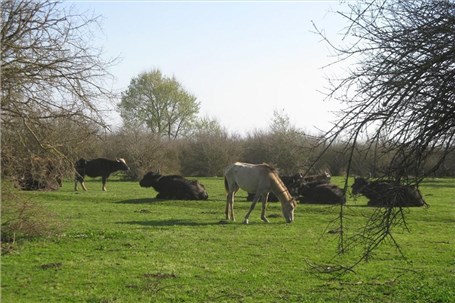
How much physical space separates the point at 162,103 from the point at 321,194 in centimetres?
4792

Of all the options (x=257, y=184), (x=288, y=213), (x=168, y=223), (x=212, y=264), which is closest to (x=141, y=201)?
(x=257, y=184)

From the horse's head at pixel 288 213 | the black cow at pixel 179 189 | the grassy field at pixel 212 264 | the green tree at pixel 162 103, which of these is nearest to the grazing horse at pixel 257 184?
the horse's head at pixel 288 213

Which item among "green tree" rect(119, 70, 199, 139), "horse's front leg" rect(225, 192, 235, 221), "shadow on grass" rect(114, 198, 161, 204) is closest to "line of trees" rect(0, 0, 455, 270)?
"horse's front leg" rect(225, 192, 235, 221)

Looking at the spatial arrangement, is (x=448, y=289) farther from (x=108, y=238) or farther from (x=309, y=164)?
(x=108, y=238)

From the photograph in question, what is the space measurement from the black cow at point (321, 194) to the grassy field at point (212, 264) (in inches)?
280

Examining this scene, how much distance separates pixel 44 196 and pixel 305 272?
60.1ft

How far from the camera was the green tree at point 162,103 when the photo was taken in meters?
69.9

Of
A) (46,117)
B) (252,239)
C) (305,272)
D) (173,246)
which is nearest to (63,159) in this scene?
(46,117)

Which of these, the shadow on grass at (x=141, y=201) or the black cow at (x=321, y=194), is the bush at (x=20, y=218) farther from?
the black cow at (x=321, y=194)

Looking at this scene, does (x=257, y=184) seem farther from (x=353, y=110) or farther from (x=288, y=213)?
(x=353, y=110)

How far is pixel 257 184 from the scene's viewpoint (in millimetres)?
19047

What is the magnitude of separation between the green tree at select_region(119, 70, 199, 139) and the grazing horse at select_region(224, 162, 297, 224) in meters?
50.4

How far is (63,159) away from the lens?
1334 cm

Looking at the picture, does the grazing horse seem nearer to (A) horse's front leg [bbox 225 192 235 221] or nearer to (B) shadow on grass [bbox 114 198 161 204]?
(A) horse's front leg [bbox 225 192 235 221]
